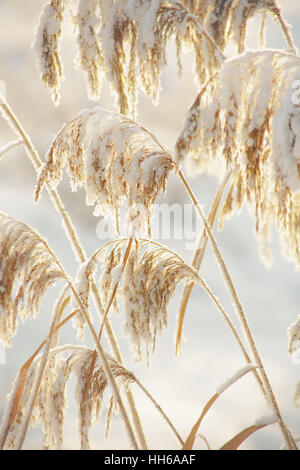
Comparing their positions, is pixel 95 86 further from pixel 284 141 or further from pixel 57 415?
pixel 57 415

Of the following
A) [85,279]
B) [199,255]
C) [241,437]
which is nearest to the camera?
[241,437]

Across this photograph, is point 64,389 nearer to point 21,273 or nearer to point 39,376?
point 39,376

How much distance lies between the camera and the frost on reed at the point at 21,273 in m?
1.63

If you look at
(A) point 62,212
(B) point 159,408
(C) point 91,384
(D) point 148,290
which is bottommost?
(B) point 159,408

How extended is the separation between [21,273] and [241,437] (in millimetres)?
810

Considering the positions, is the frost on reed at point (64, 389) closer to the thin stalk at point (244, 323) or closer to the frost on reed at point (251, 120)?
the thin stalk at point (244, 323)

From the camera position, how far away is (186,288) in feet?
6.02

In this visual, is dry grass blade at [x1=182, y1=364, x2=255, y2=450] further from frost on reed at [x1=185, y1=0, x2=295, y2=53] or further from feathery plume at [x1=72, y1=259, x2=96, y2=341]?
frost on reed at [x1=185, y1=0, x2=295, y2=53]

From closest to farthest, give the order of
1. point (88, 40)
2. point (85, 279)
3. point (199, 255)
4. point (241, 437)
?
point (241, 437)
point (85, 279)
point (88, 40)
point (199, 255)

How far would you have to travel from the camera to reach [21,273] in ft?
5.44

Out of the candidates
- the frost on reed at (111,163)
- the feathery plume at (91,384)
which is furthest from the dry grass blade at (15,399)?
the frost on reed at (111,163)

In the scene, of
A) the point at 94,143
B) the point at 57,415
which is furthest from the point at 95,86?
the point at 57,415

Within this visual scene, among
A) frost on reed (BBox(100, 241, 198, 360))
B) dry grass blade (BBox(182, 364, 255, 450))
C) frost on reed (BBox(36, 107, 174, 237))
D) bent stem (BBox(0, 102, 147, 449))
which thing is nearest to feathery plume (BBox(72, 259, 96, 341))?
frost on reed (BBox(100, 241, 198, 360))

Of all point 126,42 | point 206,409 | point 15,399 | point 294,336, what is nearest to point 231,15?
point 126,42
